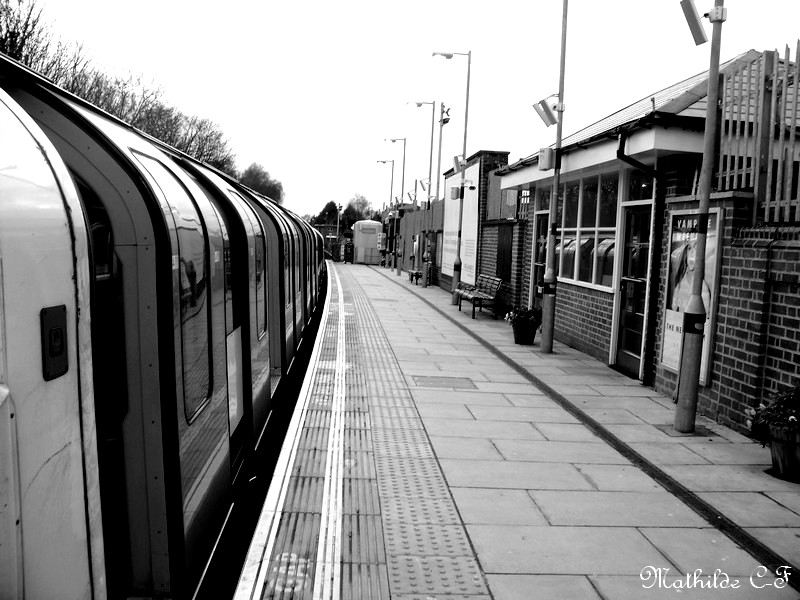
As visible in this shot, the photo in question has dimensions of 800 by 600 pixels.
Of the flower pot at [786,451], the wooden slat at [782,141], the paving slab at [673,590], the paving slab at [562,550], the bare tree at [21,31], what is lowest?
the paving slab at [673,590]

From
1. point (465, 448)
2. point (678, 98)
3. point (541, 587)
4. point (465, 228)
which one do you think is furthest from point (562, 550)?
point (465, 228)

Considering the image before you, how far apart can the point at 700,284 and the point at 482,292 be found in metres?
11.5

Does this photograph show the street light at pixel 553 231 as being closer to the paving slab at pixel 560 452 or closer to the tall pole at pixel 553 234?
the tall pole at pixel 553 234

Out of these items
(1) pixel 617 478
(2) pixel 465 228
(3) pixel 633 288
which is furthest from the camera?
(2) pixel 465 228

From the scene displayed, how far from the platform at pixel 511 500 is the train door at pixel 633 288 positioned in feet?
3.20

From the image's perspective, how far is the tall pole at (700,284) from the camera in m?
6.89

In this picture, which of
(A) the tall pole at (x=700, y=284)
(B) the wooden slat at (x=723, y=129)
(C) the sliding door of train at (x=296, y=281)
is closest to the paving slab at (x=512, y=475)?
(A) the tall pole at (x=700, y=284)

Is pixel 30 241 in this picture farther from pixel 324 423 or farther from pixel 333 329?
pixel 333 329

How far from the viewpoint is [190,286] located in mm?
3506

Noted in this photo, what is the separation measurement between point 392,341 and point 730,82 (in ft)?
22.8

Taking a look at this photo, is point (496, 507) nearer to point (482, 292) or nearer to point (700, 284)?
point (700, 284)

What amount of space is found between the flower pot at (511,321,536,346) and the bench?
4.14m

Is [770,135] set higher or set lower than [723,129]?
lower

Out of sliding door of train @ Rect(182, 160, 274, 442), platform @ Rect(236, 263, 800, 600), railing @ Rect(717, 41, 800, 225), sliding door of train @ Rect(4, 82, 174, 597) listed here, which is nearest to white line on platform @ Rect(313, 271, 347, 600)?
platform @ Rect(236, 263, 800, 600)
